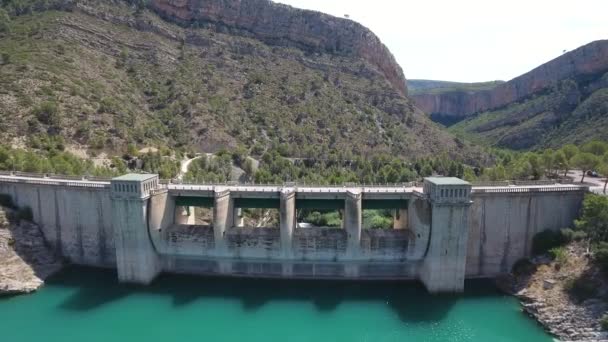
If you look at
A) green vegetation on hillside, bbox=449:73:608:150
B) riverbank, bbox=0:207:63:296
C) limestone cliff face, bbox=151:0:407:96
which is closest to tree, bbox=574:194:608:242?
riverbank, bbox=0:207:63:296

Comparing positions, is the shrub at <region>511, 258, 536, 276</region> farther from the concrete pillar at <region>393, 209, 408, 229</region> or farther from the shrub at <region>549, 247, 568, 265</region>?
the concrete pillar at <region>393, 209, 408, 229</region>

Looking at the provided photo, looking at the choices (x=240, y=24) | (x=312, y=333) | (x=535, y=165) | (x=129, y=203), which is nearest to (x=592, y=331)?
(x=312, y=333)

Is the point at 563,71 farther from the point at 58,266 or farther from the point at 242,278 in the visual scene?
the point at 58,266

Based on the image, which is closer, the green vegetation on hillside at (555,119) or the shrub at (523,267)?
the shrub at (523,267)

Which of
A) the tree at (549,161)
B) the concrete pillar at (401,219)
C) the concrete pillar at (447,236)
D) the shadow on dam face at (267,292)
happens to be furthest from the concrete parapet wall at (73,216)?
the tree at (549,161)

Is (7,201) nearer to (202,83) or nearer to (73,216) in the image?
(73,216)

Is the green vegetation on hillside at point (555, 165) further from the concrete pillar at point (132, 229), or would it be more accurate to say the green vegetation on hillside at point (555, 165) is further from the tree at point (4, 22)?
the tree at point (4, 22)

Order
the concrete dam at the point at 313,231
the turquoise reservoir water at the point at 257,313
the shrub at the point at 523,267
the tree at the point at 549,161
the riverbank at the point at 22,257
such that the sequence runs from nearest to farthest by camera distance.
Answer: the turquoise reservoir water at the point at 257,313, the concrete dam at the point at 313,231, the riverbank at the point at 22,257, the shrub at the point at 523,267, the tree at the point at 549,161
